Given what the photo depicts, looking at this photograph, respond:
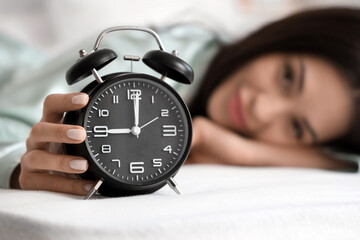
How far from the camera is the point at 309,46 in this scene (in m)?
1.44

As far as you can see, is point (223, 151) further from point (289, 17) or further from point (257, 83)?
point (289, 17)

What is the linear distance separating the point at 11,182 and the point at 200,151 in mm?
691

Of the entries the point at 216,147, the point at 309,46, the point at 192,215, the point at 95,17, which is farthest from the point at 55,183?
the point at 95,17

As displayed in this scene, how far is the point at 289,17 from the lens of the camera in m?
1.62

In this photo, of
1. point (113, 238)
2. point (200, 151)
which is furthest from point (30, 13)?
point (113, 238)

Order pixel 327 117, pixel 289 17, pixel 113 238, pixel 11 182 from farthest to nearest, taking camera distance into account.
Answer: pixel 289 17, pixel 327 117, pixel 11 182, pixel 113 238

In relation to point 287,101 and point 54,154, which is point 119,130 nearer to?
point 54,154

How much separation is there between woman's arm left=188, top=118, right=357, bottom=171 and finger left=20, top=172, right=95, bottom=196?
678 millimetres

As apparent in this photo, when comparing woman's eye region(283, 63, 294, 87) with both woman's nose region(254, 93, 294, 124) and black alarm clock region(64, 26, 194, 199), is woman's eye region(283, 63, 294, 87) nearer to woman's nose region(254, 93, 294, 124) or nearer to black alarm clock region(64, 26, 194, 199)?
woman's nose region(254, 93, 294, 124)

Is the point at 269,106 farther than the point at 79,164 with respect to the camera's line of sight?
Yes

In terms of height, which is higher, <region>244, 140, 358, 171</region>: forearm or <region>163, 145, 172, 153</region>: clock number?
<region>163, 145, 172, 153</region>: clock number

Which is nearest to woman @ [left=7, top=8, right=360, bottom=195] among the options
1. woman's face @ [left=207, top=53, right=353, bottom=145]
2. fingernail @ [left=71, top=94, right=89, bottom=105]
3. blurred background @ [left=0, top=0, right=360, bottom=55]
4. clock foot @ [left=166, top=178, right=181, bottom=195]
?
woman's face @ [left=207, top=53, right=353, bottom=145]

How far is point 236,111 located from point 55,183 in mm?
820

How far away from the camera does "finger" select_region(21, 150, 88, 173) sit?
0.68 meters
